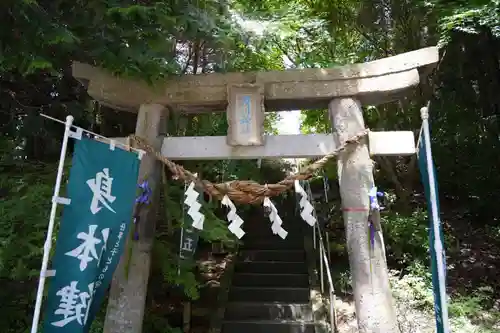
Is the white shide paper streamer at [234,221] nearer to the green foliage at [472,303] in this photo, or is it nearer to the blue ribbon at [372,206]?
the blue ribbon at [372,206]

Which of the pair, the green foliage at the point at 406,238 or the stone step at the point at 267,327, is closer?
the stone step at the point at 267,327

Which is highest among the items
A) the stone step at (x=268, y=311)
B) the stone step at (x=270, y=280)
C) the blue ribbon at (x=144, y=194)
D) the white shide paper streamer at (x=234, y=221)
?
the blue ribbon at (x=144, y=194)

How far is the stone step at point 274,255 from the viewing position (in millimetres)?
7707

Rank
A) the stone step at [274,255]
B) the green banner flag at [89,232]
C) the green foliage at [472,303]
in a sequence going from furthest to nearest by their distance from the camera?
the stone step at [274,255] → the green foliage at [472,303] → the green banner flag at [89,232]

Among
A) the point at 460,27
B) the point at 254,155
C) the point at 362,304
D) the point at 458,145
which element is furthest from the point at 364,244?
the point at 458,145

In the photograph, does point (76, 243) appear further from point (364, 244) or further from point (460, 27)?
point (460, 27)

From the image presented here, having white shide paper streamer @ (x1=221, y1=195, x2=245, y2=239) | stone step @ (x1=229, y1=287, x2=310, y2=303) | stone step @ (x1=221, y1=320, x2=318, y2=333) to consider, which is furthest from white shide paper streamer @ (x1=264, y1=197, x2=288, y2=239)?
stone step @ (x1=229, y1=287, x2=310, y2=303)

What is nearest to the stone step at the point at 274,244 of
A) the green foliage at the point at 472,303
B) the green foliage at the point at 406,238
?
the green foliage at the point at 406,238

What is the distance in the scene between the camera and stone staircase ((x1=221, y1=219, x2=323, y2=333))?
5773 mm

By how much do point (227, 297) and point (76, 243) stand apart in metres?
3.56

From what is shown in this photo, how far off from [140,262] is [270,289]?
2.88m

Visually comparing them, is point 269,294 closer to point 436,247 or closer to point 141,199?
point 141,199

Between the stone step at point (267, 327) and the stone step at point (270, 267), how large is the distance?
58.6 inches

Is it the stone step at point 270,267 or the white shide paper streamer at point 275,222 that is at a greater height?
the white shide paper streamer at point 275,222
